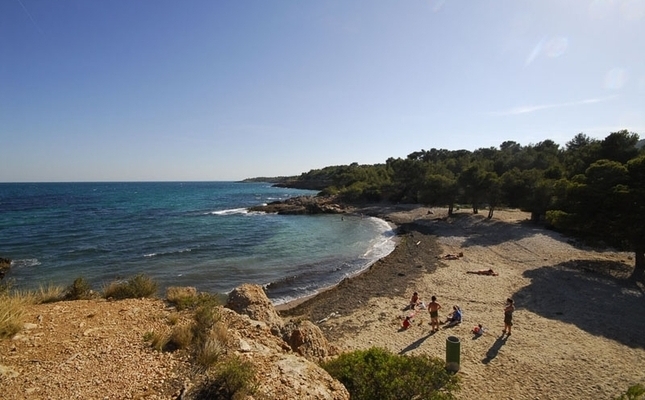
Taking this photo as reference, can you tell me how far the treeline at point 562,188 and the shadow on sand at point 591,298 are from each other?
7.12 ft

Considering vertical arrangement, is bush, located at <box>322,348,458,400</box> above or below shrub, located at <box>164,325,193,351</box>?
below

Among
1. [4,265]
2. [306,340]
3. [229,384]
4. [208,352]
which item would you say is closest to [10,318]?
[208,352]

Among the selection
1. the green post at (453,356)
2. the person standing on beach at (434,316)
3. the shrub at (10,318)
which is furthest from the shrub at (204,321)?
the person standing on beach at (434,316)

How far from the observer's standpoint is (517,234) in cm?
3216

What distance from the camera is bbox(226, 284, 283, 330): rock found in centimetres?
978

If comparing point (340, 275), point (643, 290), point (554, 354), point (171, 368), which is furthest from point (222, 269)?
point (643, 290)

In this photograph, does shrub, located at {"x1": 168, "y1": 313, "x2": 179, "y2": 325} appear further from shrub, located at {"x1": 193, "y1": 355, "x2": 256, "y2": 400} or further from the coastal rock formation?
shrub, located at {"x1": 193, "y1": 355, "x2": 256, "y2": 400}

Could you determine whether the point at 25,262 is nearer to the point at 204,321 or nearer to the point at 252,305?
the point at 252,305

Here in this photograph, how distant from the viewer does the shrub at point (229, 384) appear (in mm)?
5062

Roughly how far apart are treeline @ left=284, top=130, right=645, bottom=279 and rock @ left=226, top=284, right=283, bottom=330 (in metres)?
19.5

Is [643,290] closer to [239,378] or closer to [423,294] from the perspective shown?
[423,294]

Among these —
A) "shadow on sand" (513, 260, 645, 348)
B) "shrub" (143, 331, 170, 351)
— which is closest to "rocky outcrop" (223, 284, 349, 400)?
"shrub" (143, 331, 170, 351)

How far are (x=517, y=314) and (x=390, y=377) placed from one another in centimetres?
1180

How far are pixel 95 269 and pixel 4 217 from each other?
43.2m
